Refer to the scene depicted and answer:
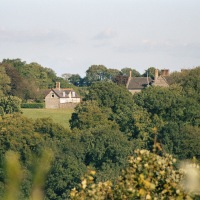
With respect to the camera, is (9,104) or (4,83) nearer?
(9,104)

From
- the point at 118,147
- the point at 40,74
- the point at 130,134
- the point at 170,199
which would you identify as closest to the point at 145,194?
the point at 170,199

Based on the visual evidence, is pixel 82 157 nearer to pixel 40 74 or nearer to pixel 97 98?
pixel 97 98

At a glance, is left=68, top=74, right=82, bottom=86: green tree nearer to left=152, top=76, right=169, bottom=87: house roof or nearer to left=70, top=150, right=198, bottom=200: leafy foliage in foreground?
left=152, top=76, right=169, bottom=87: house roof

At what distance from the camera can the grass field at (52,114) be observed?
298 feet

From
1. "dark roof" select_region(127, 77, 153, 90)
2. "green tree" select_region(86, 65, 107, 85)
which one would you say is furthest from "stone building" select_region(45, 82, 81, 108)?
"green tree" select_region(86, 65, 107, 85)

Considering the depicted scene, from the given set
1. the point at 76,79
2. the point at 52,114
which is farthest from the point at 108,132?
the point at 76,79

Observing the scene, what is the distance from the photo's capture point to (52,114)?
313 ft

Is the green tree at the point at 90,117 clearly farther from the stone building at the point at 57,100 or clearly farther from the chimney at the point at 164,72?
the stone building at the point at 57,100

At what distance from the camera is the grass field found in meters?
90.8

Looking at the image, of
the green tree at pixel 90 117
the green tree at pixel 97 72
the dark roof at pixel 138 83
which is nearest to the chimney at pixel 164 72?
the dark roof at pixel 138 83

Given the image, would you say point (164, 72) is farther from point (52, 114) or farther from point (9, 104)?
point (9, 104)

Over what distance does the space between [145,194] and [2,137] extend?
165 ft

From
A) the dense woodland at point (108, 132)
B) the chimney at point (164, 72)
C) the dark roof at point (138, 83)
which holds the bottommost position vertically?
the dense woodland at point (108, 132)

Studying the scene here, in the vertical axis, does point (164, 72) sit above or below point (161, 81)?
above
